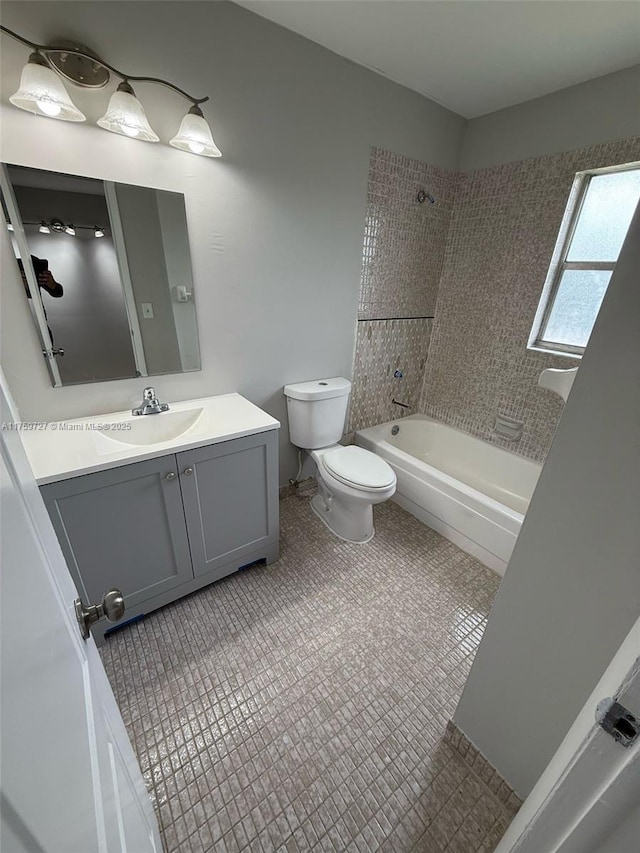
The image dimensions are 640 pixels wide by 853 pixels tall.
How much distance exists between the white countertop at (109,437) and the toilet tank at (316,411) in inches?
14.8

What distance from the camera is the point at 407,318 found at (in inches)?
99.3

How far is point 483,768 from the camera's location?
1082 mm

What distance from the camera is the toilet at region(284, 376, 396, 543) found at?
1883 mm

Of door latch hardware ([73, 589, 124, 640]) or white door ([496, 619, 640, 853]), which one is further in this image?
door latch hardware ([73, 589, 124, 640])

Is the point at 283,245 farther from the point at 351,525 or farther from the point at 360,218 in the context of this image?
the point at 351,525

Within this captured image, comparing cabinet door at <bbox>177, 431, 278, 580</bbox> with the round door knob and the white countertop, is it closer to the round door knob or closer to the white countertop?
the white countertop

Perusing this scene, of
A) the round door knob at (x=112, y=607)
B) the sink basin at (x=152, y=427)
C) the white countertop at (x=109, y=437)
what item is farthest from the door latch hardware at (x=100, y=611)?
the sink basin at (x=152, y=427)

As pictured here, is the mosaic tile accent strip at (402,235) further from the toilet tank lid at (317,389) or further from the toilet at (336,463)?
the toilet at (336,463)

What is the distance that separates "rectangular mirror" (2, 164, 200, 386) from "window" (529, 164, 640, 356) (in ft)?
6.85

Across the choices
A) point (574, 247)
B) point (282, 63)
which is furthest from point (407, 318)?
point (282, 63)

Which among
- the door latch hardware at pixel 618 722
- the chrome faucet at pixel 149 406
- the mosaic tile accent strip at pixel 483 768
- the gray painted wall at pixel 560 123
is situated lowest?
the mosaic tile accent strip at pixel 483 768

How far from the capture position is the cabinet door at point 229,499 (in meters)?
1.43

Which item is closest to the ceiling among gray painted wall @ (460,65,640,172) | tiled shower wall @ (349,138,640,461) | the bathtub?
gray painted wall @ (460,65,640,172)

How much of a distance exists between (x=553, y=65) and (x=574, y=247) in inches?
33.6
